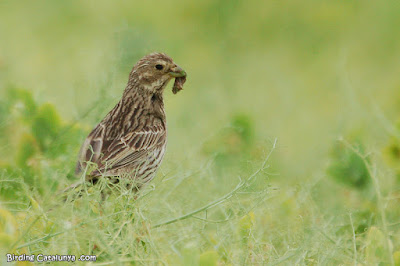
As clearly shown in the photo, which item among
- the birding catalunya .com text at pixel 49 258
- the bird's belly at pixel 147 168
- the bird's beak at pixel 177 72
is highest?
the bird's beak at pixel 177 72

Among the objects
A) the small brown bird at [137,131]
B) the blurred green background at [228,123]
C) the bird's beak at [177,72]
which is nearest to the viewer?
the blurred green background at [228,123]

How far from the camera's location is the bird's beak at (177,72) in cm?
584

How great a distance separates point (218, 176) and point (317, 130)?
2714 mm

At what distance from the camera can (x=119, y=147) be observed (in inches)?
210

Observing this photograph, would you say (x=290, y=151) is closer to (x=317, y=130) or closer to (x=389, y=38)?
(x=317, y=130)

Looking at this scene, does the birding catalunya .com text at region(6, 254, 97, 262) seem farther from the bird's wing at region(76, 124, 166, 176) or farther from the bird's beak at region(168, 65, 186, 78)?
the bird's beak at region(168, 65, 186, 78)

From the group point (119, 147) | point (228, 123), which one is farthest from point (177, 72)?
point (228, 123)

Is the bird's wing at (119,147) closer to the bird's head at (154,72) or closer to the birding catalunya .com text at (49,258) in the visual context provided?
the bird's head at (154,72)

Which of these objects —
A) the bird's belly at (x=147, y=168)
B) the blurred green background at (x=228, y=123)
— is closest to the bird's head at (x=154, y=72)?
the blurred green background at (x=228, y=123)

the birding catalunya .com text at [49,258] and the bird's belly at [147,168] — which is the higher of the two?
the bird's belly at [147,168]

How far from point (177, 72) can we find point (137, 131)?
0.54 metres

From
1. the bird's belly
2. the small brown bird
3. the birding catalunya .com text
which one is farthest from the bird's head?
the birding catalunya .com text

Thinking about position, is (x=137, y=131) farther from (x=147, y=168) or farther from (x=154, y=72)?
(x=154, y=72)

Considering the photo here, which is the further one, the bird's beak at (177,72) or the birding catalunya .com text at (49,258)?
the bird's beak at (177,72)
